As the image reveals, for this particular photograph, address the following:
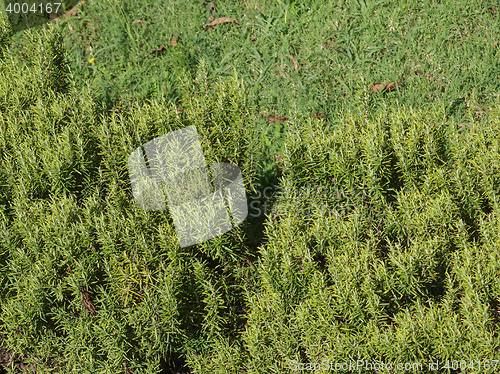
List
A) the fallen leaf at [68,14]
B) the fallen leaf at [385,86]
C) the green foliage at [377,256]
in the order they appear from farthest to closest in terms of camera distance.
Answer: the fallen leaf at [68,14] < the fallen leaf at [385,86] < the green foliage at [377,256]

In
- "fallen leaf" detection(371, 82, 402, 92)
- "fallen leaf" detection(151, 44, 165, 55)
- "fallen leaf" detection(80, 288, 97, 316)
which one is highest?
"fallen leaf" detection(151, 44, 165, 55)

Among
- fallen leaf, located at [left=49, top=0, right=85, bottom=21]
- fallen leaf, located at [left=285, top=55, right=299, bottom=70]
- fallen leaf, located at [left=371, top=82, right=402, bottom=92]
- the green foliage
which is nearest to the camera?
the green foliage

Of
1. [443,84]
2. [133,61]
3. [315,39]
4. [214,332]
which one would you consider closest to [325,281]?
[214,332]

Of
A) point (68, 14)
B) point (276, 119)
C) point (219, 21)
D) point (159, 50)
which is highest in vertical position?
point (68, 14)

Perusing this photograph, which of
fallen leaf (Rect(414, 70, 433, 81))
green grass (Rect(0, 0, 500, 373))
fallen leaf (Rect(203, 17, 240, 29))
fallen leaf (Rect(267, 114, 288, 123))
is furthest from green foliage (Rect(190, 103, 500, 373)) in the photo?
fallen leaf (Rect(203, 17, 240, 29))

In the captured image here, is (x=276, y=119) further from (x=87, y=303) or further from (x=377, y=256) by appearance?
(x=87, y=303)

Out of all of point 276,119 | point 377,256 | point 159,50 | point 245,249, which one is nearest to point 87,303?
point 245,249

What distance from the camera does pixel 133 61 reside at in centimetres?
588

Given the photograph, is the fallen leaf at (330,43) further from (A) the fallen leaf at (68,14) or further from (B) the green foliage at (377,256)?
(A) the fallen leaf at (68,14)

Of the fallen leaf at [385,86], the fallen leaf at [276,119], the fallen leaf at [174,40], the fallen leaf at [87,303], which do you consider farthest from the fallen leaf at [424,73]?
the fallen leaf at [87,303]

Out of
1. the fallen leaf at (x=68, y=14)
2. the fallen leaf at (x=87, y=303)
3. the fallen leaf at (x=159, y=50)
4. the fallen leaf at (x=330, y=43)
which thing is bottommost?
the fallen leaf at (x=87, y=303)

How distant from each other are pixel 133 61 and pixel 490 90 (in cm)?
400

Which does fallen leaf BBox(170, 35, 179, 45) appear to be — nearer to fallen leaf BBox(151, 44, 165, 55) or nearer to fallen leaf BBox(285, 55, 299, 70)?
fallen leaf BBox(151, 44, 165, 55)

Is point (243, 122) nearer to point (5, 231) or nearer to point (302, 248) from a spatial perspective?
point (302, 248)
